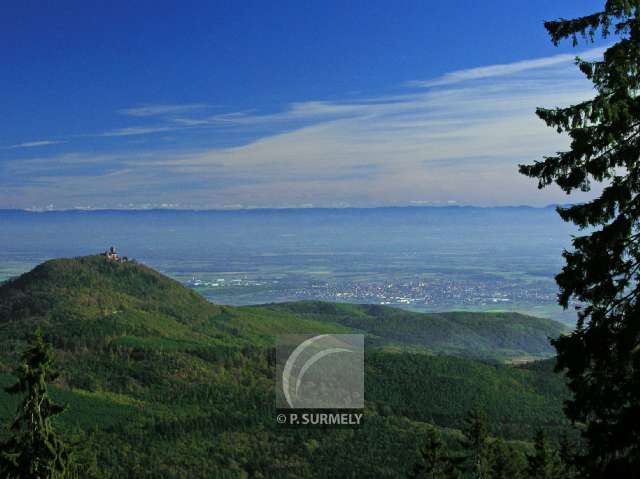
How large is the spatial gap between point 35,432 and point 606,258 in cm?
1664

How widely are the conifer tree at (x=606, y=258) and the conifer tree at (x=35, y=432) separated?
1467 cm

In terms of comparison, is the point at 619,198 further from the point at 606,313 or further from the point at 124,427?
the point at 124,427

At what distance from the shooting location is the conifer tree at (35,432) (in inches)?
782

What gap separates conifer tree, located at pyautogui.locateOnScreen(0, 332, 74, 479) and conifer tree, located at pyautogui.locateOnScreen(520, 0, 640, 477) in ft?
48.1

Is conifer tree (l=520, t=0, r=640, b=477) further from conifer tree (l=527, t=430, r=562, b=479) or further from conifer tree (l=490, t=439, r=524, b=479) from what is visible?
conifer tree (l=490, t=439, r=524, b=479)

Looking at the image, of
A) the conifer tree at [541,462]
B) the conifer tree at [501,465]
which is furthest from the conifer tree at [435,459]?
the conifer tree at [501,465]

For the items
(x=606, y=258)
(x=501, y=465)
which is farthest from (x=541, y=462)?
(x=606, y=258)

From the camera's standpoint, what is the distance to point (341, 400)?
7830 inches

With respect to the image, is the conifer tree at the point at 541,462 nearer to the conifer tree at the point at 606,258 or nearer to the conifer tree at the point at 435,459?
the conifer tree at the point at 435,459

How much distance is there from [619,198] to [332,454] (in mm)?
156097

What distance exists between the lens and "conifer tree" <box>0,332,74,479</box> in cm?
1986

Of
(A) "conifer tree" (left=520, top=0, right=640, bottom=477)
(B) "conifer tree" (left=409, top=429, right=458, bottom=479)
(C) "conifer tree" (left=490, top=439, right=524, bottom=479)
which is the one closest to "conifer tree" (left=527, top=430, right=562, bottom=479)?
(C) "conifer tree" (left=490, top=439, right=524, bottom=479)

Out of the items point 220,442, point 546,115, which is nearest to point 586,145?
point 546,115

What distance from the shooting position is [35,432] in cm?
2006
